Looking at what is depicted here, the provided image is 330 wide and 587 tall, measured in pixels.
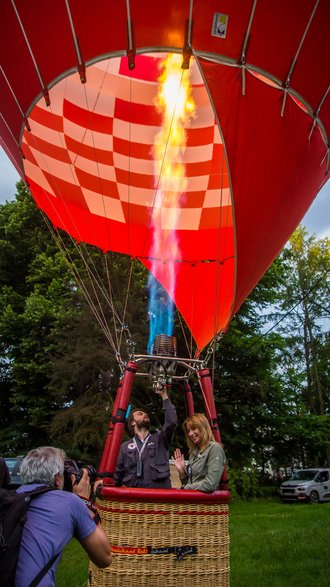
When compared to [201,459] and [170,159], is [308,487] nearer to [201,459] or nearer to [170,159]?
[170,159]

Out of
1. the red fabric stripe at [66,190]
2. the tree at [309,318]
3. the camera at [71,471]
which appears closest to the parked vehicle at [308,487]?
the tree at [309,318]

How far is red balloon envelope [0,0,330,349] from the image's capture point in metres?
2.71

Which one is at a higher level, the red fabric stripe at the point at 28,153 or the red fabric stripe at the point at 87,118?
the red fabric stripe at the point at 87,118

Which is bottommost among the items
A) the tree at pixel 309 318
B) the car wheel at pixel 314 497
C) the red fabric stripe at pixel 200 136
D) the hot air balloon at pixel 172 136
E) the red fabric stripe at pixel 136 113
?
the car wheel at pixel 314 497

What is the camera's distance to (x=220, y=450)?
271cm

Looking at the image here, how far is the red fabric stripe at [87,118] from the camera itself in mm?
4285

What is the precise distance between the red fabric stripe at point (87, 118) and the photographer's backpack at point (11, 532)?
355 cm

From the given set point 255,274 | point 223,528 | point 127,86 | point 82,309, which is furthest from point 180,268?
point 82,309

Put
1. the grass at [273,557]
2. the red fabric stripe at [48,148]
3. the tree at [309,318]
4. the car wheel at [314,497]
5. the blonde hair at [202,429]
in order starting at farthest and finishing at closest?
the tree at [309,318] < the car wheel at [314,497] < the red fabric stripe at [48,148] < the grass at [273,557] < the blonde hair at [202,429]

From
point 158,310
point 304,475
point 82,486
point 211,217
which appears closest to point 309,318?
point 304,475

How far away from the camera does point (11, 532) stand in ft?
4.54

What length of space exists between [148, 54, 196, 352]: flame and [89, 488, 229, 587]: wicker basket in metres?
3.03

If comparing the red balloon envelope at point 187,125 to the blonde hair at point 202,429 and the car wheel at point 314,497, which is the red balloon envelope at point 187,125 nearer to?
the blonde hair at point 202,429

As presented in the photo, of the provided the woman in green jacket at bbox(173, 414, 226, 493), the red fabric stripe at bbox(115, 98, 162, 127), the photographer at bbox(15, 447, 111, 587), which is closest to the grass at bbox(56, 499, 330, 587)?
the woman in green jacket at bbox(173, 414, 226, 493)
